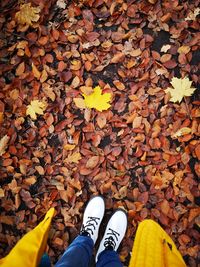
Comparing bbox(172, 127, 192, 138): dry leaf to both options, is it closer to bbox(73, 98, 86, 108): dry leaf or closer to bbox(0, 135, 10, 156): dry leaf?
bbox(73, 98, 86, 108): dry leaf

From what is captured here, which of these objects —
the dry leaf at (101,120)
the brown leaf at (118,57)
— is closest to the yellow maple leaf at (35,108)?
the dry leaf at (101,120)

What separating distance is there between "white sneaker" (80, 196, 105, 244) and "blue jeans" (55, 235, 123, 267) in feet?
0.37

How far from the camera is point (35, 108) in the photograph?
2.73 meters

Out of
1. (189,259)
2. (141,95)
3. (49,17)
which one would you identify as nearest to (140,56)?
(141,95)

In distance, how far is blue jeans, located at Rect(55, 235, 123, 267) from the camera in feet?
6.19

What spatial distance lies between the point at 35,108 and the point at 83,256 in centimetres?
131

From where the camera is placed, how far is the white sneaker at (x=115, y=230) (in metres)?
2.48

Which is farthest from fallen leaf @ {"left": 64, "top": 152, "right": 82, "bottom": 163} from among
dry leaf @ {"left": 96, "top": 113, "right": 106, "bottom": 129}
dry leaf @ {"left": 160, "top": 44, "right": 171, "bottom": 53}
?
dry leaf @ {"left": 160, "top": 44, "right": 171, "bottom": 53}

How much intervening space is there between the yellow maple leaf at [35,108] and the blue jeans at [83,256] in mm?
1094

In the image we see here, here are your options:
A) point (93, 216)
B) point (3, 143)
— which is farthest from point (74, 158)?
point (3, 143)

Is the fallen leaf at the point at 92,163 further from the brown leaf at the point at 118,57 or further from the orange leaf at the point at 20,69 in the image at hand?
the orange leaf at the point at 20,69

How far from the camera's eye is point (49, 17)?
9.23 feet

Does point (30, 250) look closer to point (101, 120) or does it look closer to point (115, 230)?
point (115, 230)

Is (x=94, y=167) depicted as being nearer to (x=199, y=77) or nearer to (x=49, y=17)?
(x=199, y=77)
